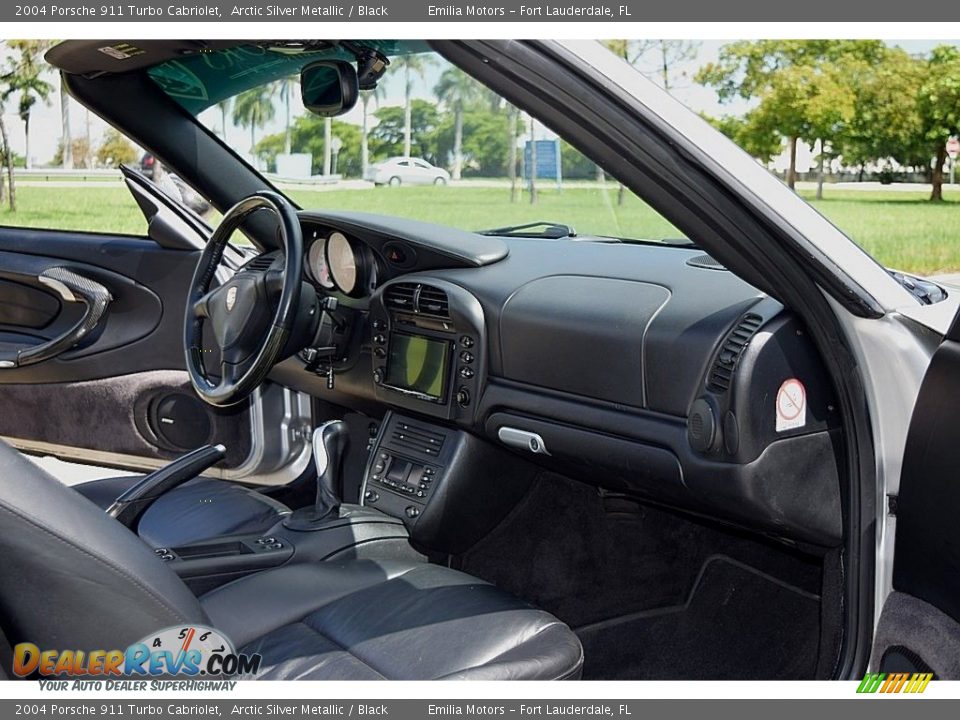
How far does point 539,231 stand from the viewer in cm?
284

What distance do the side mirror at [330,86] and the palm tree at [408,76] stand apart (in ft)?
0.41

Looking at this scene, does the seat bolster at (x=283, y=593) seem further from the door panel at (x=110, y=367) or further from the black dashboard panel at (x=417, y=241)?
the door panel at (x=110, y=367)

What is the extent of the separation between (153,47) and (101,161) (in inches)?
41.9

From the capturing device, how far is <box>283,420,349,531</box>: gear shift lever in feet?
8.05

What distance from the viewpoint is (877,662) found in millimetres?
1795

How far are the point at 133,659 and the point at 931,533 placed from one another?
126 cm

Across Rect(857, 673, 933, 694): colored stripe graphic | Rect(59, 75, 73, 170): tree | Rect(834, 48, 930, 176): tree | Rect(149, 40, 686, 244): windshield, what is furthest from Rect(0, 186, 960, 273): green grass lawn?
Rect(834, 48, 930, 176): tree

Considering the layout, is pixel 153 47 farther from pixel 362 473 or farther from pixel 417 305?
pixel 362 473

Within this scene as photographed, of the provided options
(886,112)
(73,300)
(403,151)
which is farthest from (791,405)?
(886,112)

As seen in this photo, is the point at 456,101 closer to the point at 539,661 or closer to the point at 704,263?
the point at 704,263

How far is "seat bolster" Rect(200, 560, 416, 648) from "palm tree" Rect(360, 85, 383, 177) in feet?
3.67

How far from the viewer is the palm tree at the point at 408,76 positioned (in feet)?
7.59

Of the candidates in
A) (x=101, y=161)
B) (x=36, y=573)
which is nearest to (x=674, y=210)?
(x=36, y=573)

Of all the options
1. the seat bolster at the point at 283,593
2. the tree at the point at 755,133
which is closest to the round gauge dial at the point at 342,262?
the seat bolster at the point at 283,593
